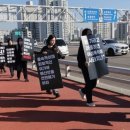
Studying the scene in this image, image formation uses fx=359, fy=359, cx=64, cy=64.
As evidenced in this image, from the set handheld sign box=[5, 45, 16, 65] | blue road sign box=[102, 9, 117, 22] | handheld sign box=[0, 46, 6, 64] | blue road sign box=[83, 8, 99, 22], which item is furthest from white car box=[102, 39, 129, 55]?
blue road sign box=[102, 9, 117, 22]

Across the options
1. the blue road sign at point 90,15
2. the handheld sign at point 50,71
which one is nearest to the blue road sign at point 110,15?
the blue road sign at point 90,15

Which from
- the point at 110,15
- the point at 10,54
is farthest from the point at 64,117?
the point at 110,15

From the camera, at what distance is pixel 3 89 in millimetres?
11367

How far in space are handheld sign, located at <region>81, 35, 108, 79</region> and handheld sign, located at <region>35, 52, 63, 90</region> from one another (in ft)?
4.52

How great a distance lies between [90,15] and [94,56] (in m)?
43.3

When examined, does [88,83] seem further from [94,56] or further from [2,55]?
[2,55]

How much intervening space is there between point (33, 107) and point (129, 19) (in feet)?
177

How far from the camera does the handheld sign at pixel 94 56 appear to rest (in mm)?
8008

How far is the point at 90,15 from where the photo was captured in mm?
50750

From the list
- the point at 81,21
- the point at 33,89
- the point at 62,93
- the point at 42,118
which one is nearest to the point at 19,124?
the point at 42,118

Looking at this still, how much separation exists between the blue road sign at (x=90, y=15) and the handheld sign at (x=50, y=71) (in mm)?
41071

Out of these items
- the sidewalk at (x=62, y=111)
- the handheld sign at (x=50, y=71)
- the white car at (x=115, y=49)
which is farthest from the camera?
the white car at (x=115, y=49)

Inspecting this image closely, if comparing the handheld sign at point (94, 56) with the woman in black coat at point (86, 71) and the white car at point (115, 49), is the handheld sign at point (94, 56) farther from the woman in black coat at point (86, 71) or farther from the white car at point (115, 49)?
the white car at point (115, 49)

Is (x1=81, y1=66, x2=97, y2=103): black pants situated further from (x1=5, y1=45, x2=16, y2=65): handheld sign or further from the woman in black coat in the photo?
(x1=5, y1=45, x2=16, y2=65): handheld sign
